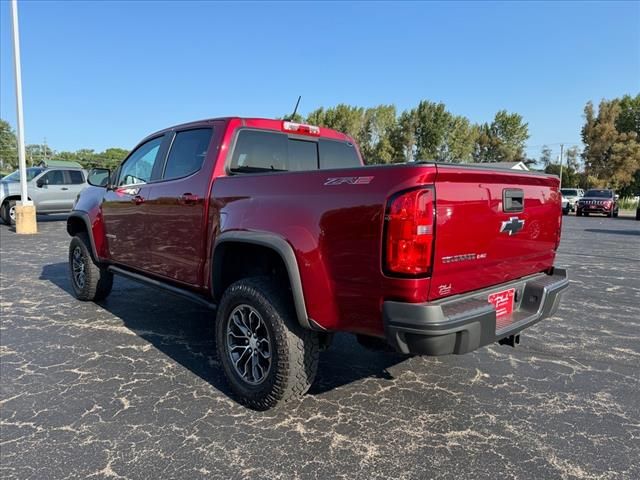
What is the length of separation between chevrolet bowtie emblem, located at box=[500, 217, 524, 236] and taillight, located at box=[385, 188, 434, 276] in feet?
2.35

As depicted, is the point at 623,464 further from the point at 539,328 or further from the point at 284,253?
the point at 539,328

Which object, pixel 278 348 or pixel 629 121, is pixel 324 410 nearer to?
pixel 278 348

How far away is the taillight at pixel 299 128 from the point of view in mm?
3873

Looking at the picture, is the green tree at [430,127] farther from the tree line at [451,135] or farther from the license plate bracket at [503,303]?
the license plate bracket at [503,303]

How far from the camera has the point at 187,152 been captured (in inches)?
152

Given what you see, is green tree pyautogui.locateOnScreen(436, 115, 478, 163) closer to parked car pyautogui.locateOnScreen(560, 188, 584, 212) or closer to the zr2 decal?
parked car pyautogui.locateOnScreen(560, 188, 584, 212)

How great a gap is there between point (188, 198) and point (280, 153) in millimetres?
854

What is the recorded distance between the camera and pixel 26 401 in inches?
120

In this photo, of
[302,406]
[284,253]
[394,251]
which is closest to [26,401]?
[302,406]

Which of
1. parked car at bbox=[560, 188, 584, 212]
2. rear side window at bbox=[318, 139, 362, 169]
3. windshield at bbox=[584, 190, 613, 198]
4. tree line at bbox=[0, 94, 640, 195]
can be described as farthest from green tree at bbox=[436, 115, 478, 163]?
rear side window at bbox=[318, 139, 362, 169]

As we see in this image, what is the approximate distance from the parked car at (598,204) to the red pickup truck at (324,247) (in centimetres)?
2759

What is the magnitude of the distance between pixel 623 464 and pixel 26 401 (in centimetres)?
367

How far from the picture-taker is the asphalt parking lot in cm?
240

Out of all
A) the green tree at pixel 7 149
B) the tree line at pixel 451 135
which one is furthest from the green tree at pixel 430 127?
the green tree at pixel 7 149
